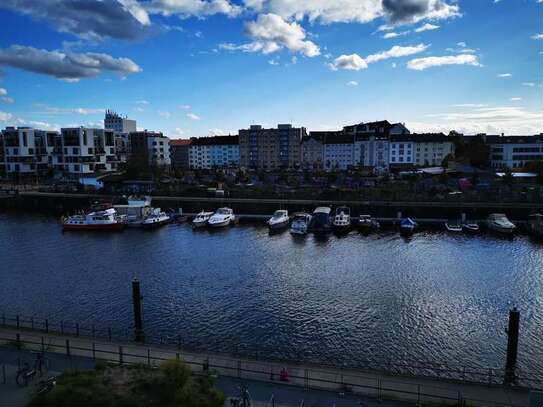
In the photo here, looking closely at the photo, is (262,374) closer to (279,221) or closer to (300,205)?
(279,221)

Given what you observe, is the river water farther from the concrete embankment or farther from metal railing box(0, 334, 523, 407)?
the concrete embankment

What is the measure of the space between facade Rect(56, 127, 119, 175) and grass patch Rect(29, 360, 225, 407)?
11226 centimetres

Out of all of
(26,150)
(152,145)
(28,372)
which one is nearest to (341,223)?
A: (28,372)

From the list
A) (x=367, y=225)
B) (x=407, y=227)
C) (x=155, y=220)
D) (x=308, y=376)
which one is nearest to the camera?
(x=308, y=376)

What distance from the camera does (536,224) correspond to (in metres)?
57.6

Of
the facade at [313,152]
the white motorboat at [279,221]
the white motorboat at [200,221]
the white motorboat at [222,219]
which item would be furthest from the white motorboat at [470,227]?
the facade at [313,152]

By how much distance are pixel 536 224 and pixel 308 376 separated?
172 feet

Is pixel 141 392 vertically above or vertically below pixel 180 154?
below

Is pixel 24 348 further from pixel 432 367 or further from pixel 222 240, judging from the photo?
pixel 222 240

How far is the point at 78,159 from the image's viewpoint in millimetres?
118000

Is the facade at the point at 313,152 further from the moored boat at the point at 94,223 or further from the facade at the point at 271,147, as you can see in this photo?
the moored boat at the point at 94,223

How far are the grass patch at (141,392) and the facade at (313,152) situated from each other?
131 meters

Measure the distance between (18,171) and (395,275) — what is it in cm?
11882

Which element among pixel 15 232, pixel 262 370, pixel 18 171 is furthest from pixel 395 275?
pixel 18 171
